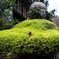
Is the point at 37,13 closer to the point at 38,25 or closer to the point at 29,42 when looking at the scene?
the point at 38,25

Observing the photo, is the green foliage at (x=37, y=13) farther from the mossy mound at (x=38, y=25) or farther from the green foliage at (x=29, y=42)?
the green foliage at (x=29, y=42)

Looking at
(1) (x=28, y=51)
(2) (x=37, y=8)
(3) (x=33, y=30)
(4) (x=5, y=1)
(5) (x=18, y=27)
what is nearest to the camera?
(1) (x=28, y=51)

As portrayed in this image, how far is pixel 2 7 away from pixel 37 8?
298cm

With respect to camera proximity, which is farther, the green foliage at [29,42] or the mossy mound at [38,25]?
the mossy mound at [38,25]

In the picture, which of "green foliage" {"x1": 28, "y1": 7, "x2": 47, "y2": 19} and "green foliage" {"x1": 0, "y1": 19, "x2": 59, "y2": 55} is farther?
"green foliage" {"x1": 28, "y1": 7, "x2": 47, "y2": 19}

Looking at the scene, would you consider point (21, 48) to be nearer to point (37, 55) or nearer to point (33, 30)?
point (37, 55)

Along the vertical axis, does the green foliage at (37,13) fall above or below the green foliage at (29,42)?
above

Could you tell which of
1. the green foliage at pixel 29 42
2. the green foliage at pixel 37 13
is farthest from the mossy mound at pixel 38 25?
the green foliage at pixel 37 13

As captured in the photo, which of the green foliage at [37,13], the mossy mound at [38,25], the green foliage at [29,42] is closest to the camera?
the green foliage at [29,42]

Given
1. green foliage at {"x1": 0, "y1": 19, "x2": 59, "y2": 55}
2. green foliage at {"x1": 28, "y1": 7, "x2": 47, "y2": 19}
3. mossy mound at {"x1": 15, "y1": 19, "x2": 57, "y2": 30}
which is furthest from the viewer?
green foliage at {"x1": 28, "y1": 7, "x2": 47, "y2": 19}

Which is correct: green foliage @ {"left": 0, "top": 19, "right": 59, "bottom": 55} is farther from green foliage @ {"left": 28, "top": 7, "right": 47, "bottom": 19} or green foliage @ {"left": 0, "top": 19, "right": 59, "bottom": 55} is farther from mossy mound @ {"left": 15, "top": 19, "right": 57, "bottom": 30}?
green foliage @ {"left": 28, "top": 7, "right": 47, "bottom": 19}

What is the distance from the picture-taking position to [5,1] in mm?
10156

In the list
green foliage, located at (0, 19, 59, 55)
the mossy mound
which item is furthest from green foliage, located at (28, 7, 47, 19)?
green foliage, located at (0, 19, 59, 55)

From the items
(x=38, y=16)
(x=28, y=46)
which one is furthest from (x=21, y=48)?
(x=38, y=16)
